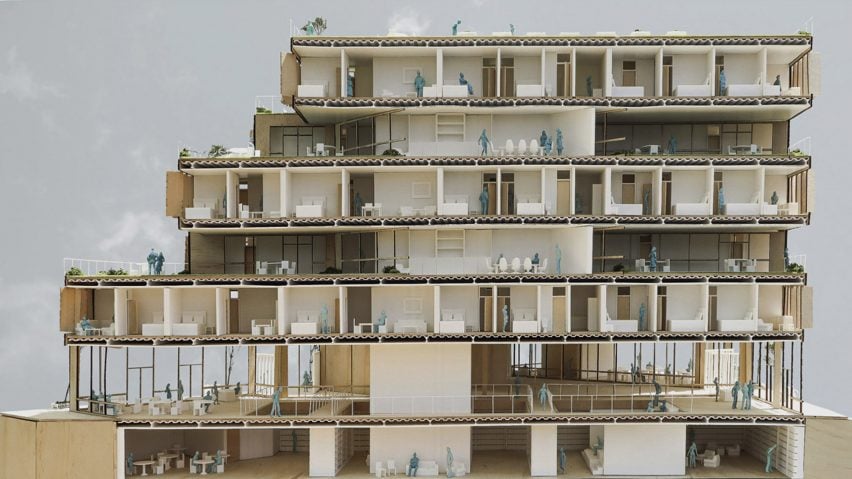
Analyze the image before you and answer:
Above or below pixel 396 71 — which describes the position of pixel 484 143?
below

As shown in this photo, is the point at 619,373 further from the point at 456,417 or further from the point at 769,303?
the point at 456,417

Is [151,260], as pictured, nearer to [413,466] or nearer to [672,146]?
[413,466]

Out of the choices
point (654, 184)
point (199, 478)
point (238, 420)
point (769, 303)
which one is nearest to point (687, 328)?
point (769, 303)

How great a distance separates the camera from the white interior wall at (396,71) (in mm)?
41938

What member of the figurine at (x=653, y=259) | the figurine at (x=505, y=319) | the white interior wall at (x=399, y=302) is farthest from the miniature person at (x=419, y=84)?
the figurine at (x=653, y=259)

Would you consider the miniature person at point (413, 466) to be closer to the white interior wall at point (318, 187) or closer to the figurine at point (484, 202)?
the figurine at point (484, 202)

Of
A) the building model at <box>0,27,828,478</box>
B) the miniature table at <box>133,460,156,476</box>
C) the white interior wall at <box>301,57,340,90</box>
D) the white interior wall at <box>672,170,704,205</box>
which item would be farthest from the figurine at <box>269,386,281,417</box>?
the white interior wall at <box>672,170,704,205</box>

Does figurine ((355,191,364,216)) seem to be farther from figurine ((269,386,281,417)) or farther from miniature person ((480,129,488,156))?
figurine ((269,386,281,417))

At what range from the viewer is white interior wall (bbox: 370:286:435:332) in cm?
4006

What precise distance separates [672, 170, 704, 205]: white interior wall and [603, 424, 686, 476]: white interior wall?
12.5 meters

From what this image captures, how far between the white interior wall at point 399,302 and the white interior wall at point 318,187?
535 centimetres

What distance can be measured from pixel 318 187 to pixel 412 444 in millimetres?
15153

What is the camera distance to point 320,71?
138 feet

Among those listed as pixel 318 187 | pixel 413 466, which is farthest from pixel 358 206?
pixel 413 466
